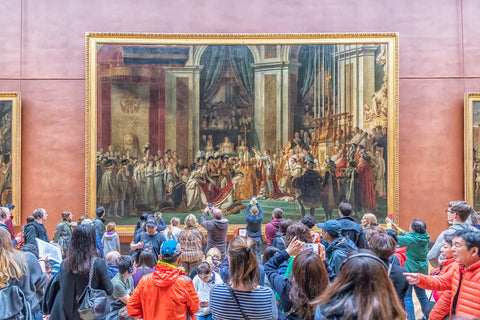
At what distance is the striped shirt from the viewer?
3.31 m

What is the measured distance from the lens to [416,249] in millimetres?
6566

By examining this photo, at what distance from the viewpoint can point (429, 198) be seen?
13.2 meters

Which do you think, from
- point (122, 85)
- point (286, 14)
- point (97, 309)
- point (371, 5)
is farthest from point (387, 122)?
point (97, 309)

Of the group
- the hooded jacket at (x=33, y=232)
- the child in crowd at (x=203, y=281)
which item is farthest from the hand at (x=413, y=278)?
the hooded jacket at (x=33, y=232)

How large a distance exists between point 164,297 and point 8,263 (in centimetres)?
139

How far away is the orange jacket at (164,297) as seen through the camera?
11.8 ft

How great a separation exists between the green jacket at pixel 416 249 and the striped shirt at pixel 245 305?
3805 millimetres

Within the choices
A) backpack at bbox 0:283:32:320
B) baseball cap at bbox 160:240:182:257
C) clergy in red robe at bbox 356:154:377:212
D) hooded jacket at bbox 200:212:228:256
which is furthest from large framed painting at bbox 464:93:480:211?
backpack at bbox 0:283:32:320

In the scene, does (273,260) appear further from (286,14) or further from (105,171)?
(286,14)

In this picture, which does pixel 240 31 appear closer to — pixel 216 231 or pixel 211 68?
pixel 211 68

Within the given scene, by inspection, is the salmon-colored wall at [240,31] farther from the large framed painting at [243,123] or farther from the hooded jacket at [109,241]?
the hooded jacket at [109,241]

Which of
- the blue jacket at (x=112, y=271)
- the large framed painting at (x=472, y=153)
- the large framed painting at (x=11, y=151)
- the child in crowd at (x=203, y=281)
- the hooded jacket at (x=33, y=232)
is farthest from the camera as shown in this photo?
the large framed painting at (x=472, y=153)

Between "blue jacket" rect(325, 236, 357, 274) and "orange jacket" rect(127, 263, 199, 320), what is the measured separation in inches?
78.4

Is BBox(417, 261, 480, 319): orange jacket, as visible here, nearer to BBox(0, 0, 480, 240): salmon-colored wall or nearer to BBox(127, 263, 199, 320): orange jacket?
BBox(127, 263, 199, 320): orange jacket
